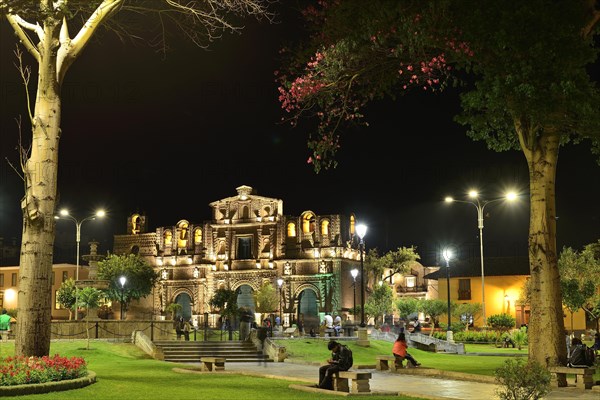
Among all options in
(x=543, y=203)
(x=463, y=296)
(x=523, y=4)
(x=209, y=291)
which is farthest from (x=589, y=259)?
(x=523, y=4)

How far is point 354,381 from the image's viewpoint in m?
13.8

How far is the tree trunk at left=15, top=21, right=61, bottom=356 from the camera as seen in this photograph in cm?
1427

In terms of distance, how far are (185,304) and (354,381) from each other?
58.8 m

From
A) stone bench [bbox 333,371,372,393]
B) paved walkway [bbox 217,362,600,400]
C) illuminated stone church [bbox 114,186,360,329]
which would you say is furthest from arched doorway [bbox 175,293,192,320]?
stone bench [bbox 333,371,372,393]

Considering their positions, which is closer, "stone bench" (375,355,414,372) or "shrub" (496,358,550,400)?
"shrub" (496,358,550,400)

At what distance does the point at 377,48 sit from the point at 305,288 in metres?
49.8

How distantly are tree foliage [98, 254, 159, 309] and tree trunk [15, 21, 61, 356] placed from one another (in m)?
47.3

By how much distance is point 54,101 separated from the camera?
15.2 metres

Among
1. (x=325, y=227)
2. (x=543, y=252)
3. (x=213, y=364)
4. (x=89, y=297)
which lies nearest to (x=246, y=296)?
(x=325, y=227)

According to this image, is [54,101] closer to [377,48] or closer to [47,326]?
[47,326]

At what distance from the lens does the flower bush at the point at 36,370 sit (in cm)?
1316

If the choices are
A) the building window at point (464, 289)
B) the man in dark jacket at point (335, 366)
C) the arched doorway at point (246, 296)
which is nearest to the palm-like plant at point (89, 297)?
the man in dark jacket at point (335, 366)

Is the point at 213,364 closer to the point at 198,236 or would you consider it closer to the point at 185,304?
the point at 185,304

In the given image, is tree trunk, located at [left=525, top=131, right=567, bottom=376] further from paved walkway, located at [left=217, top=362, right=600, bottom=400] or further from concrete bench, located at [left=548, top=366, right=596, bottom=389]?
Answer: paved walkway, located at [left=217, top=362, right=600, bottom=400]
